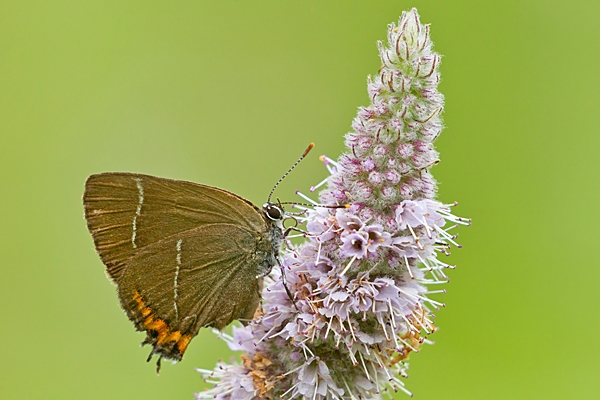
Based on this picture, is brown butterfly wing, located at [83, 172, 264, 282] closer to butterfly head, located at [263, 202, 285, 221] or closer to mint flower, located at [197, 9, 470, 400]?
butterfly head, located at [263, 202, 285, 221]

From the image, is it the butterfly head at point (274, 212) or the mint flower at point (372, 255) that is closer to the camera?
the mint flower at point (372, 255)

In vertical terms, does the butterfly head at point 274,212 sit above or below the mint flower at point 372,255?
above

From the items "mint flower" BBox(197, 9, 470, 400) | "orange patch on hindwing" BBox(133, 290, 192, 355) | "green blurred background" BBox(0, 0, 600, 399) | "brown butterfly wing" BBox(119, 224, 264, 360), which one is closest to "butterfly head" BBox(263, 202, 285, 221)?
"brown butterfly wing" BBox(119, 224, 264, 360)

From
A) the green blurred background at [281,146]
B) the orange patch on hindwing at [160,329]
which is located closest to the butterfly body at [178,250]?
the orange patch on hindwing at [160,329]

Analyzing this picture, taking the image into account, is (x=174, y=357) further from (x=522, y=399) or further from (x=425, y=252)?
(x=522, y=399)

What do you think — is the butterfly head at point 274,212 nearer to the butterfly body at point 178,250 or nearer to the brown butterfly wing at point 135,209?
the butterfly body at point 178,250

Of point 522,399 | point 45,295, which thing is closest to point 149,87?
point 45,295

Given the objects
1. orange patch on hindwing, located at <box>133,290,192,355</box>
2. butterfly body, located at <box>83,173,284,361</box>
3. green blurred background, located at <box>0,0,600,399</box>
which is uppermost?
green blurred background, located at <box>0,0,600,399</box>
